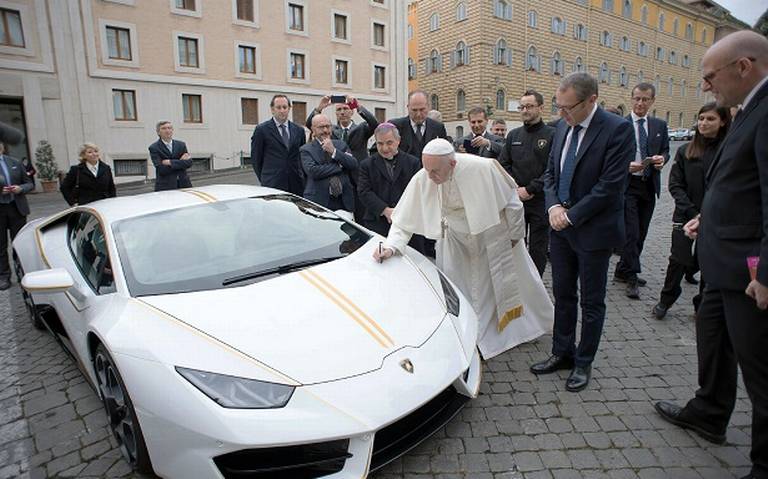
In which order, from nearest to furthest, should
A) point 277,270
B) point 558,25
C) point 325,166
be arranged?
point 277,270 → point 325,166 → point 558,25

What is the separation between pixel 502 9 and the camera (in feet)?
137

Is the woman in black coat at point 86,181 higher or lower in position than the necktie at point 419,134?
lower

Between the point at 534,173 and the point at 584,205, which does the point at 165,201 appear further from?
the point at 534,173

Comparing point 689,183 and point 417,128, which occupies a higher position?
point 417,128

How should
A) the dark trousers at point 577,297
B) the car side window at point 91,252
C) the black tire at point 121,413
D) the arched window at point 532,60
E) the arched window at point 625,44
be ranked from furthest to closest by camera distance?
the arched window at point 625,44, the arched window at point 532,60, the dark trousers at point 577,297, the car side window at point 91,252, the black tire at point 121,413

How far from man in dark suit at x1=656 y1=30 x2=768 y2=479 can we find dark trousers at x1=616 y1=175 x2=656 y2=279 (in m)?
2.78

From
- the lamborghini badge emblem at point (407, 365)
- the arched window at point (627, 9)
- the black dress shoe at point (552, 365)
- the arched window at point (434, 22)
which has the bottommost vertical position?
the black dress shoe at point (552, 365)

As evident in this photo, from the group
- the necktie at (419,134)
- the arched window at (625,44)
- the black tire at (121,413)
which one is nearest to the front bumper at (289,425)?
the black tire at (121,413)

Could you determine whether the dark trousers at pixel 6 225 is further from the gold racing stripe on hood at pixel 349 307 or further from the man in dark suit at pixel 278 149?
the gold racing stripe on hood at pixel 349 307

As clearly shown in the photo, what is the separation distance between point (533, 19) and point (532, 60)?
3865 millimetres

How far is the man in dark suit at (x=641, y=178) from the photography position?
482 cm

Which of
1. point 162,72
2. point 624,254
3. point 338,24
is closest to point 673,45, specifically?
point 338,24

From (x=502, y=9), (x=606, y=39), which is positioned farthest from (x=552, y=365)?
(x=606, y=39)

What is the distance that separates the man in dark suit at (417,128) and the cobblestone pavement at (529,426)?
264cm
